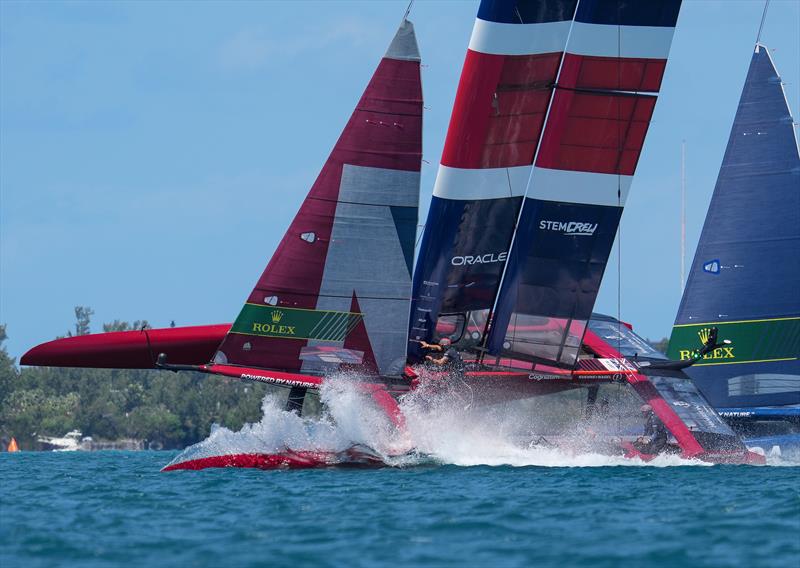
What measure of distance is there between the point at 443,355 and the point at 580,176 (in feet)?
13.9

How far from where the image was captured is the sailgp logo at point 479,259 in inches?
994

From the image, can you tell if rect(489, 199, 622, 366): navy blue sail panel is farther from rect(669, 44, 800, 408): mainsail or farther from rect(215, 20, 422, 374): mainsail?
rect(669, 44, 800, 408): mainsail

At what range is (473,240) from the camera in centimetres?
2530

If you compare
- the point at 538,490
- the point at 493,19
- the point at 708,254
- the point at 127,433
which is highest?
the point at 493,19

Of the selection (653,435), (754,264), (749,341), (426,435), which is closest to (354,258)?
(426,435)

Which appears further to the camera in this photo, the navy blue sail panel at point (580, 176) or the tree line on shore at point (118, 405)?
the tree line on shore at point (118, 405)

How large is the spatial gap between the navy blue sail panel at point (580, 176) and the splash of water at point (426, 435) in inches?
57.8

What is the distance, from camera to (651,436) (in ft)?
85.8

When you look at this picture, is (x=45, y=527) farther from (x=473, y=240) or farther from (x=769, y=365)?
(x=769, y=365)

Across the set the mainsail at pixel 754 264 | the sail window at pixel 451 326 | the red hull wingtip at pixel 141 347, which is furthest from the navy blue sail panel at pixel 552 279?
the mainsail at pixel 754 264

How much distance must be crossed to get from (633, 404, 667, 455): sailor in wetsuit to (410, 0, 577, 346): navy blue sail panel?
4.01 meters

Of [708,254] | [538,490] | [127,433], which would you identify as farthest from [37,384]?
[538,490]

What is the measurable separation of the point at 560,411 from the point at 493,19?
25.5 ft

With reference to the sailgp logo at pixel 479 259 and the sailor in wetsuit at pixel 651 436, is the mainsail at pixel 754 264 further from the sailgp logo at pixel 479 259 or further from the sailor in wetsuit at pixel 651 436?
the sailgp logo at pixel 479 259
